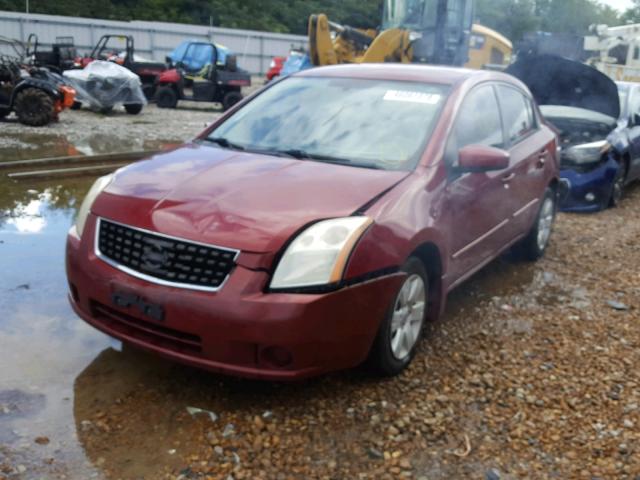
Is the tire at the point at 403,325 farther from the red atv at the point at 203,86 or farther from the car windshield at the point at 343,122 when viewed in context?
the red atv at the point at 203,86

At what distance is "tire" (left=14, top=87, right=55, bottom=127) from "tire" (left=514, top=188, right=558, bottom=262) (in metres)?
10.3

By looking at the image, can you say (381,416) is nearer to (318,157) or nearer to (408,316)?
(408,316)

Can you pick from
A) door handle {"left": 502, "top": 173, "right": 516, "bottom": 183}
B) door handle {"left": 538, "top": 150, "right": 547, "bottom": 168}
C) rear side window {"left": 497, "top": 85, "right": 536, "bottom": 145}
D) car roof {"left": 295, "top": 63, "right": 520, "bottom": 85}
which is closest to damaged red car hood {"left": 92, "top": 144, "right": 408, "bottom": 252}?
car roof {"left": 295, "top": 63, "right": 520, "bottom": 85}

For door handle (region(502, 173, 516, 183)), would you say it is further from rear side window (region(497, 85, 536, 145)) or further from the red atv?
the red atv

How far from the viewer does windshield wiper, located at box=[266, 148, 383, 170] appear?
379 centimetres

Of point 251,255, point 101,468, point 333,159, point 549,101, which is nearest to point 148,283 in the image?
point 251,255

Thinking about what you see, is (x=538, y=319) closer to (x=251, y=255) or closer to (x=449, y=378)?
(x=449, y=378)

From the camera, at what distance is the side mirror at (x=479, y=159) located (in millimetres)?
3941

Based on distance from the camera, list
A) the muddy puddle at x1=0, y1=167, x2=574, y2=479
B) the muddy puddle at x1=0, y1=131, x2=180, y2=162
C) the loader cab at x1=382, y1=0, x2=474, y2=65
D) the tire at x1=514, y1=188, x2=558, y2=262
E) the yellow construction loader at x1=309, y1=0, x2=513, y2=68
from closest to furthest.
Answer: the muddy puddle at x1=0, y1=167, x2=574, y2=479 → the tire at x1=514, y1=188, x2=558, y2=262 → the muddy puddle at x1=0, y1=131, x2=180, y2=162 → the yellow construction loader at x1=309, y1=0, x2=513, y2=68 → the loader cab at x1=382, y1=0, x2=474, y2=65

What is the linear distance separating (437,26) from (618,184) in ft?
21.7

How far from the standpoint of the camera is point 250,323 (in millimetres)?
2951

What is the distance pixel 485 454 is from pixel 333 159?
1762 millimetres

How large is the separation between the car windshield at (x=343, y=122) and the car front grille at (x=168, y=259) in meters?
1.10

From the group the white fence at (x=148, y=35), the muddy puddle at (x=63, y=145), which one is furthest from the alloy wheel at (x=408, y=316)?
the white fence at (x=148, y=35)
